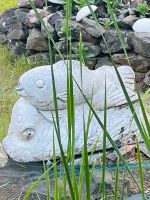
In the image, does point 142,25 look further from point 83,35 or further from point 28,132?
point 28,132

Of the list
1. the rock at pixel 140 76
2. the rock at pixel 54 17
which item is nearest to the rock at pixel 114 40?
the rock at pixel 140 76

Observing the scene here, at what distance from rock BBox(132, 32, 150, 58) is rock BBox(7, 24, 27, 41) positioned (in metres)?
1.15

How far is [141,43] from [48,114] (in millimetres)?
1578

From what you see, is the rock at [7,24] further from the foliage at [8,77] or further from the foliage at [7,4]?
the foliage at [7,4]

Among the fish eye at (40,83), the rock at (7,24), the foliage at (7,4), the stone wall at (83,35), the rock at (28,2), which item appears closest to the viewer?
the fish eye at (40,83)

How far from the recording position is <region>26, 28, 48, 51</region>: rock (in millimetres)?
4746

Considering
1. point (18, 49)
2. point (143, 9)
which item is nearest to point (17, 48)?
point (18, 49)

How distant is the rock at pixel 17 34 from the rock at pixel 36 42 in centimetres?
20

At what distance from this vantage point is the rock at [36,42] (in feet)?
15.6

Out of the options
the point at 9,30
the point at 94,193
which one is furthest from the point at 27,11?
the point at 94,193

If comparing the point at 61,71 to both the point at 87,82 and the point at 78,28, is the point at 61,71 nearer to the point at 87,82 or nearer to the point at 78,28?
the point at 87,82

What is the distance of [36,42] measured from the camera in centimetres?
476

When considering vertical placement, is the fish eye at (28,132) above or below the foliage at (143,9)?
below

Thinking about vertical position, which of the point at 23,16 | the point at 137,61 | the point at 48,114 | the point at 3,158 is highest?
the point at 23,16
